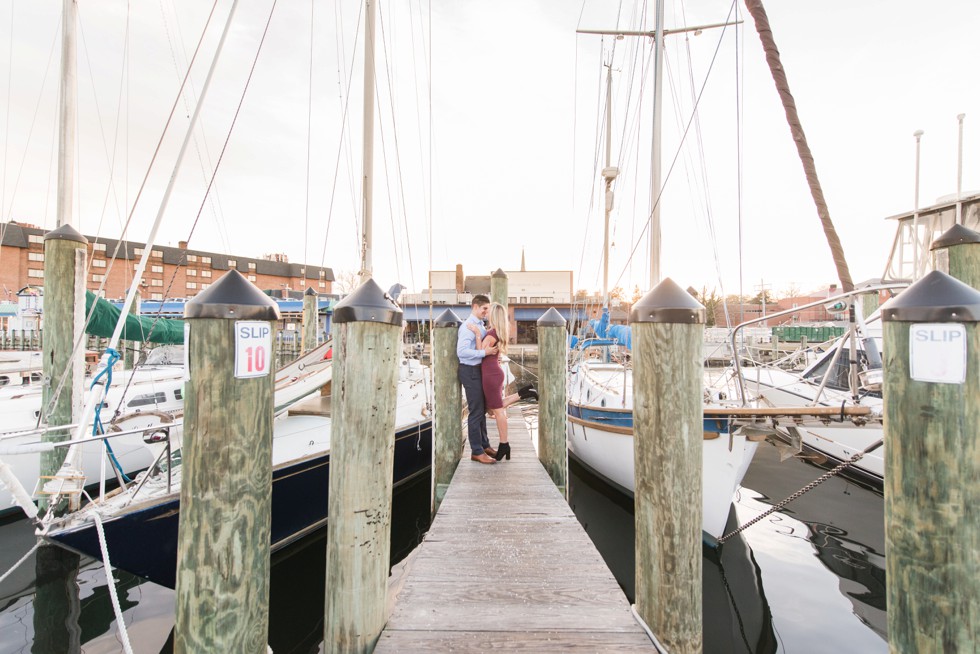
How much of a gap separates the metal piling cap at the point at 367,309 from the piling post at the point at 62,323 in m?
4.70

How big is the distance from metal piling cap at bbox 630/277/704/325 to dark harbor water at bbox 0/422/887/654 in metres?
3.34

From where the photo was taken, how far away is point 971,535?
1.60m

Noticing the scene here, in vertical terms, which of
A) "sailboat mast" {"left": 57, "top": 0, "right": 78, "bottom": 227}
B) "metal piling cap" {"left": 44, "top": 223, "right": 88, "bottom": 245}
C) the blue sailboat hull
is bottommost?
the blue sailboat hull

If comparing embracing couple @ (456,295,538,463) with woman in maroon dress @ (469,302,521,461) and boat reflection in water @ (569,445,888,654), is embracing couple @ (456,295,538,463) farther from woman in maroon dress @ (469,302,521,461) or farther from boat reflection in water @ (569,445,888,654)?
boat reflection in water @ (569,445,888,654)

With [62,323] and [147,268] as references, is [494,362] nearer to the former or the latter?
[62,323]

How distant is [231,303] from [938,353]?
2806 millimetres

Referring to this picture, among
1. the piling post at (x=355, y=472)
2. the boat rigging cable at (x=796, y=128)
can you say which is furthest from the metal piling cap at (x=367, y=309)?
the boat rigging cable at (x=796, y=128)

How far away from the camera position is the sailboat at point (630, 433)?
474 centimetres

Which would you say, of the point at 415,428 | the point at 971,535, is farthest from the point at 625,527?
the point at 971,535

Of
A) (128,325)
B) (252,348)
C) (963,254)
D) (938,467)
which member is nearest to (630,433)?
(963,254)

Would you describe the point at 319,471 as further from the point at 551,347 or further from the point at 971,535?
the point at 971,535

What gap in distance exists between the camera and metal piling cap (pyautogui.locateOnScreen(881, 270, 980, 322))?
5.20 feet

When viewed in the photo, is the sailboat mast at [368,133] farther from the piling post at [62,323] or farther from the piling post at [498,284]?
the piling post at [62,323]

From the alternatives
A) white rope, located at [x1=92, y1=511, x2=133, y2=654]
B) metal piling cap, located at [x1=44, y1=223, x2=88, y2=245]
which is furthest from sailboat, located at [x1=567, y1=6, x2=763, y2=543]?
metal piling cap, located at [x1=44, y1=223, x2=88, y2=245]
